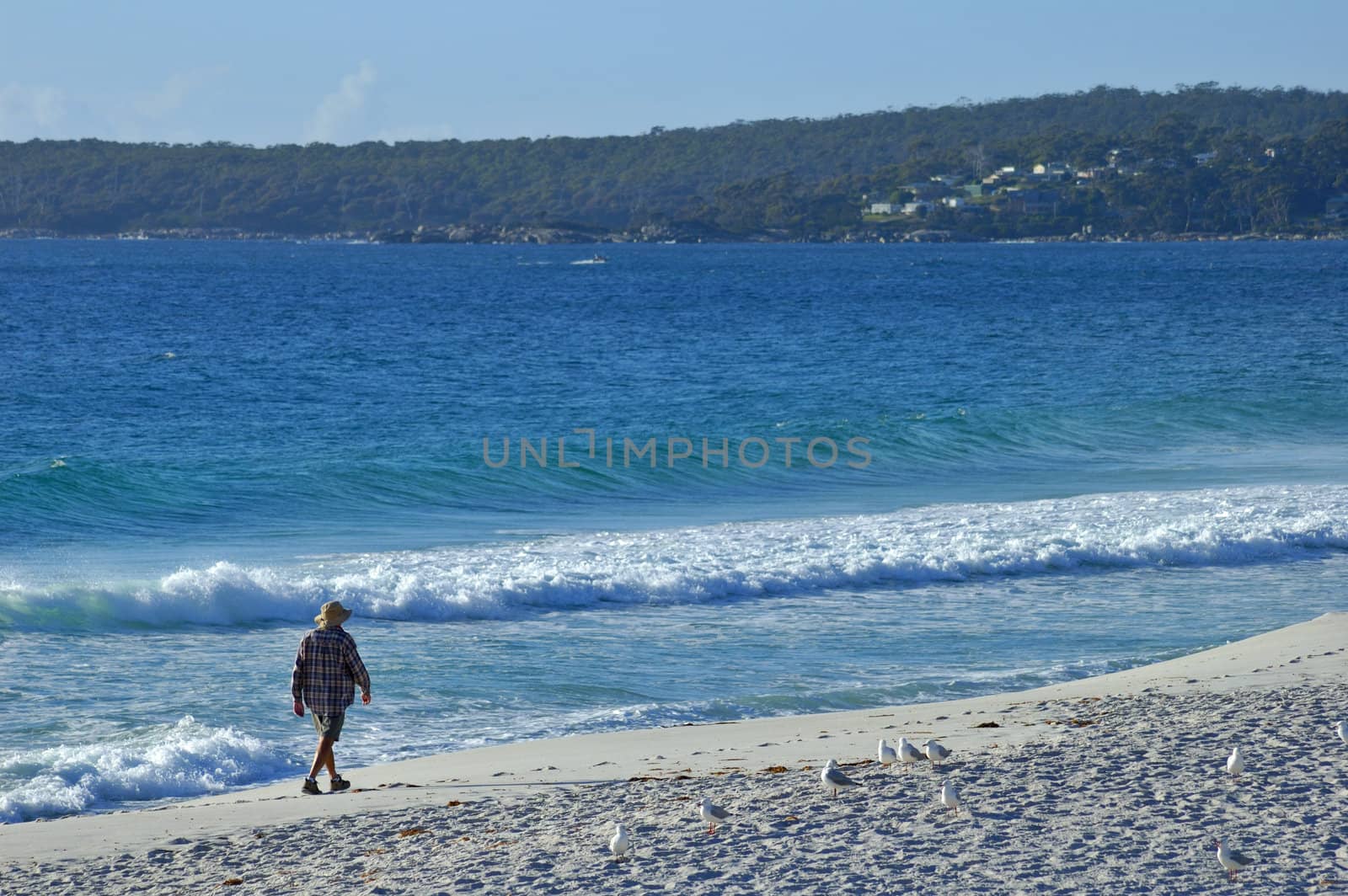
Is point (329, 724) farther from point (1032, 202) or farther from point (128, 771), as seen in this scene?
point (1032, 202)

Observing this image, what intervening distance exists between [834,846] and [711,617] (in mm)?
7646

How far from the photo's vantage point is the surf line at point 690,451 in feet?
86.5

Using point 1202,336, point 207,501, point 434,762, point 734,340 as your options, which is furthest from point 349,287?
point 434,762

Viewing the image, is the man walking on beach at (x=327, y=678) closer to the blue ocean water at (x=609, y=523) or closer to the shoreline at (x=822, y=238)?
the blue ocean water at (x=609, y=523)

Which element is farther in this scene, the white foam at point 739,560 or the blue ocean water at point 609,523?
the white foam at point 739,560

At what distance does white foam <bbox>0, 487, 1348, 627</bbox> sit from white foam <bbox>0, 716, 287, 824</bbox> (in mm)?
4749

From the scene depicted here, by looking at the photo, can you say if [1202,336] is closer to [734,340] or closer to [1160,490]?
[734,340]

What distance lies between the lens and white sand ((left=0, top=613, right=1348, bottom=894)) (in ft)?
23.0

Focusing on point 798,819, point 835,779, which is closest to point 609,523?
point 835,779

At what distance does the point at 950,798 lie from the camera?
7.80 m

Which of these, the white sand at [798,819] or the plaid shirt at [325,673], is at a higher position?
the plaid shirt at [325,673]

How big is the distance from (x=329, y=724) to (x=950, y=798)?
397 cm

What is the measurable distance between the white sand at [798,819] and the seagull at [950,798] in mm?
75

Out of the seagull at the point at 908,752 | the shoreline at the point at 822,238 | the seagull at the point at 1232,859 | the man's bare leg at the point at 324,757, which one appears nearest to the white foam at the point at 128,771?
the man's bare leg at the point at 324,757
